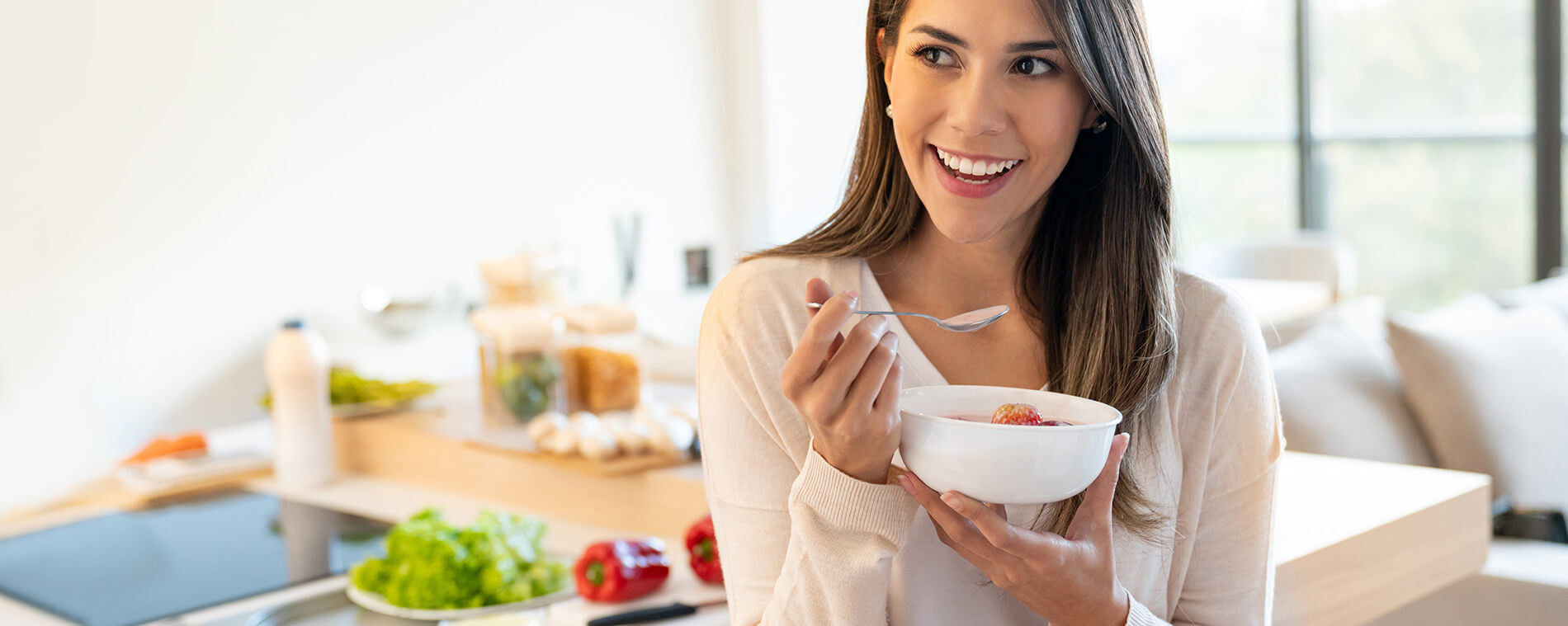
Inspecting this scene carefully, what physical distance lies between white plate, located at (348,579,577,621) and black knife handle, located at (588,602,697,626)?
0.15 metres

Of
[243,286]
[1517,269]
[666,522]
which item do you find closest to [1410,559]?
[666,522]

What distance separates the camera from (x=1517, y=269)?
4.96 m

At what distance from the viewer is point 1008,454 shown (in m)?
0.80

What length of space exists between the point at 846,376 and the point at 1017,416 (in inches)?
4.9

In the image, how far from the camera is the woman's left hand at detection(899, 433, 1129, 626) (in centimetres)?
87

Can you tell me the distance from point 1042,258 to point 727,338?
33 cm

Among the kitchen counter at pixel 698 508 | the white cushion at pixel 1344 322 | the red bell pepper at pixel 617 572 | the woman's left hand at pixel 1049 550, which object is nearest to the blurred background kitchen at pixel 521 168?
the white cushion at pixel 1344 322

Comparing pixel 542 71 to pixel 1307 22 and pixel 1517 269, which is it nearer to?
pixel 1307 22

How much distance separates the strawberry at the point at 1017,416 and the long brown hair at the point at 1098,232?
0.26 metres

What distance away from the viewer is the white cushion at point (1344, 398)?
90.2 inches

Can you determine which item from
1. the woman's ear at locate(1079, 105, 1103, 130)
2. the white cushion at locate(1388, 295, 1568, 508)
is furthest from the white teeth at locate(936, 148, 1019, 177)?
the white cushion at locate(1388, 295, 1568, 508)

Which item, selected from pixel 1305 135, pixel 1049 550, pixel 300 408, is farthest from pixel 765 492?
pixel 1305 135

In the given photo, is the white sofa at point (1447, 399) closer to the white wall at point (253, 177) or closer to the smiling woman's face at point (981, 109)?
the smiling woman's face at point (981, 109)

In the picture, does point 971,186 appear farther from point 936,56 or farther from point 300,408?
point 300,408
